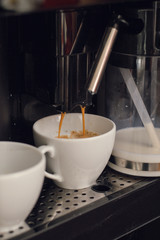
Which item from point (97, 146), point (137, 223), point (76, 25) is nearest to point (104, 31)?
point (76, 25)

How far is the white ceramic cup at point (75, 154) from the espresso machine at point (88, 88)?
22 mm

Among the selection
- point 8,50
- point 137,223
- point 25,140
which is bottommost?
point 137,223

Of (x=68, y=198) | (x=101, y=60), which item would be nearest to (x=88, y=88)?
(x=101, y=60)

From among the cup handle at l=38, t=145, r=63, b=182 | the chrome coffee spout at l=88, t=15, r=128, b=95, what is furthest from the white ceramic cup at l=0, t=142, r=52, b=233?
the chrome coffee spout at l=88, t=15, r=128, b=95

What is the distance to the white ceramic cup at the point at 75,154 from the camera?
632mm

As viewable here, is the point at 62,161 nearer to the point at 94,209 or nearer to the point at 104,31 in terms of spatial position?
the point at 94,209

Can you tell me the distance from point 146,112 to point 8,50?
0.78 feet

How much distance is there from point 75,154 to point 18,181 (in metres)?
0.12

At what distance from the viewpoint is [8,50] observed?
2.30ft

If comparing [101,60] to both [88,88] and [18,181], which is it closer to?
[88,88]

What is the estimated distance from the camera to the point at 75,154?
0.64 meters

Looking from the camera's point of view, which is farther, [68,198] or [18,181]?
[68,198]

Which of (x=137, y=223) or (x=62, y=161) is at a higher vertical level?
(x=62, y=161)

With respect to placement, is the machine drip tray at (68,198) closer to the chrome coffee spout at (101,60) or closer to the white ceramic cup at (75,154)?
the white ceramic cup at (75,154)
